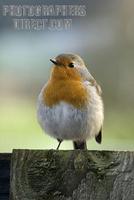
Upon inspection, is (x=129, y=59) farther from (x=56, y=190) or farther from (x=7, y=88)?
(x=56, y=190)

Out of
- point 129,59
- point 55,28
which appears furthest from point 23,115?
point 129,59

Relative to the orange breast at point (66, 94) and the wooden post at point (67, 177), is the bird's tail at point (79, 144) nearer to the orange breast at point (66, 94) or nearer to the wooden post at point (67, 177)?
the orange breast at point (66, 94)

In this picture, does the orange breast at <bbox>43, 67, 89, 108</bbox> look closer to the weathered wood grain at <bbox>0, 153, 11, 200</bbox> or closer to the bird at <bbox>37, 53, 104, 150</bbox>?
the bird at <bbox>37, 53, 104, 150</bbox>

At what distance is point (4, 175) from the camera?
1.93 meters

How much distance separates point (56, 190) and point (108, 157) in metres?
0.17

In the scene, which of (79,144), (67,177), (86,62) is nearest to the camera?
(67,177)

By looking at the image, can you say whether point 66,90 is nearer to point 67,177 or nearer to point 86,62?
point 86,62

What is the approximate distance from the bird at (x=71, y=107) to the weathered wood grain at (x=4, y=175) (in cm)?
143

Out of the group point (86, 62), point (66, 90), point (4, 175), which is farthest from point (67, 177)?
point (86, 62)

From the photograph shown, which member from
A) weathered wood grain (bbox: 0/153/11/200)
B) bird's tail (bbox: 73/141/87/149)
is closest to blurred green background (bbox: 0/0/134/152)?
bird's tail (bbox: 73/141/87/149)

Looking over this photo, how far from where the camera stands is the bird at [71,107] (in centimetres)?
342

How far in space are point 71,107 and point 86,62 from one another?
30 centimetres

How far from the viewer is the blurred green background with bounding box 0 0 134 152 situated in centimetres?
328

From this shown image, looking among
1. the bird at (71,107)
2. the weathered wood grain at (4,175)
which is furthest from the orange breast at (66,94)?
the weathered wood grain at (4,175)
